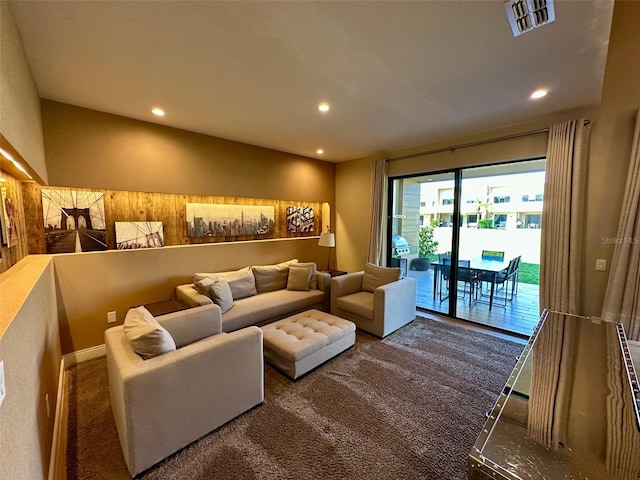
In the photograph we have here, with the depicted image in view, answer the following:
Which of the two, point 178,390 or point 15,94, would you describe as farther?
point 178,390

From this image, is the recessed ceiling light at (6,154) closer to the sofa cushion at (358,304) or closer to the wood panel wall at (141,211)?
the wood panel wall at (141,211)

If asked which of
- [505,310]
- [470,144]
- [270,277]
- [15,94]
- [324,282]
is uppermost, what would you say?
[470,144]

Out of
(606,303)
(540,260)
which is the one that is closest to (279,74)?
(540,260)

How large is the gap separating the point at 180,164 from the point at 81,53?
1.58 m

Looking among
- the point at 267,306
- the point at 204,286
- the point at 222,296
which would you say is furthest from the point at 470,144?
the point at 204,286

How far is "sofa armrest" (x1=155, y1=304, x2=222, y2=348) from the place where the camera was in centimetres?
217

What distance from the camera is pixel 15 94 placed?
58.4 inches

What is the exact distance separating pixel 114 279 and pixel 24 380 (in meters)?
2.08

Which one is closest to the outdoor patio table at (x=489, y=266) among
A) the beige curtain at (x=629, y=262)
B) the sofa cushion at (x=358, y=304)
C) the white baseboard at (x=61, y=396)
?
the beige curtain at (x=629, y=262)

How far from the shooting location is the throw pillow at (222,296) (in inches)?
119

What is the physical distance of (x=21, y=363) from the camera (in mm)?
1110

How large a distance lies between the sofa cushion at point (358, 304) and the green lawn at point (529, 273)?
2.15 m

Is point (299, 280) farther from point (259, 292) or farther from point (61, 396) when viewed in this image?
point (61, 396)

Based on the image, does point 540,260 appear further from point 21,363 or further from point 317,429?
point 21,363
